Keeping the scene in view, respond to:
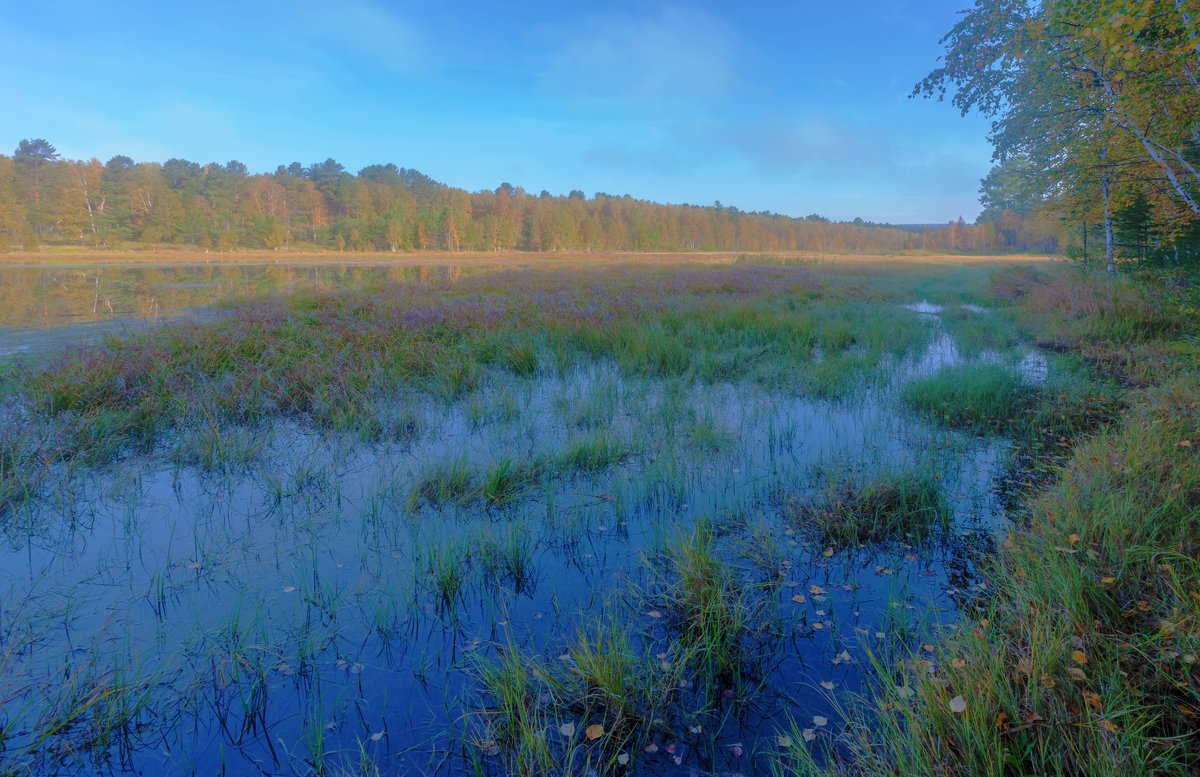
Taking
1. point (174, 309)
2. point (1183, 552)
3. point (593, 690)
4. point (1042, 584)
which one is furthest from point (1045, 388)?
point (174, 309)

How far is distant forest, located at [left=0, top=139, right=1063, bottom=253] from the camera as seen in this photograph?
2537 inches

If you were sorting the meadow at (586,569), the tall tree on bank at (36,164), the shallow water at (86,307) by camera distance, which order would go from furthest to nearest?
the tall tree on bank at (36,164) → the shallow water at (86,307) → the meadow at (586,569)

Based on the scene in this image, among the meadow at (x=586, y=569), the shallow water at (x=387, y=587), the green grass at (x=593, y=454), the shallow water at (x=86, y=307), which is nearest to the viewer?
the meadow at (x=586, y=569)

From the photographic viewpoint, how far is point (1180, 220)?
10031 mm

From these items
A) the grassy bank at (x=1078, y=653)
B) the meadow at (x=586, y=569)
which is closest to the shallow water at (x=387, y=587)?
the meadow at (x=586, y=569)

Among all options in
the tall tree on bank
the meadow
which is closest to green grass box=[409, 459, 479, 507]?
the meadow

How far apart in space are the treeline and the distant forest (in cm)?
4042

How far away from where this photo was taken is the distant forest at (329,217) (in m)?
64.4

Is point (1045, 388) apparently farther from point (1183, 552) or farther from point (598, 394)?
point (598, 394)

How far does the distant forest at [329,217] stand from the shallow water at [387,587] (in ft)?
185

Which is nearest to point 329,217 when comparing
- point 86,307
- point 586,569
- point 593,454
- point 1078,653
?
point 86,307

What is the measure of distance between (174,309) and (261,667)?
56.7 feet

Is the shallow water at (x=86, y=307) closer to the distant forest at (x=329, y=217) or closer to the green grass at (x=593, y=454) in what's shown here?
the green grass at (x=593, y=454)

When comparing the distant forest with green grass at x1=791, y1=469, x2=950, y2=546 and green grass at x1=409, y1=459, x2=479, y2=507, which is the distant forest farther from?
green grass at x1=409, y1=459, x2=479, y2=507
